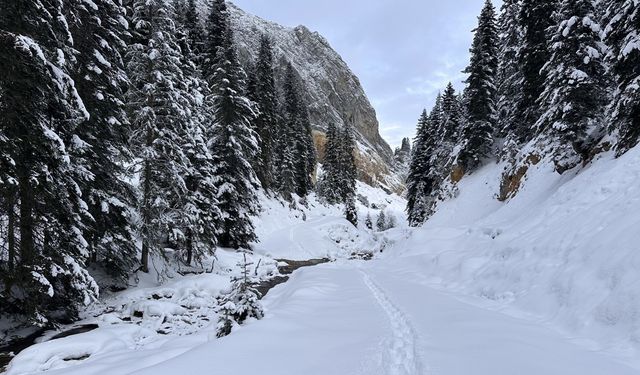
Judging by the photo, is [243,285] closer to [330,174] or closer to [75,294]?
[75,294]

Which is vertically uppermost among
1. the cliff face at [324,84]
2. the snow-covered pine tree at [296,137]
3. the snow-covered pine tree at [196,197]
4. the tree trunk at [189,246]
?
the cliff face at [324,84]

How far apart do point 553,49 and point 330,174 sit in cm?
5306

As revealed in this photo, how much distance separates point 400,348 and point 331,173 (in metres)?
62.2

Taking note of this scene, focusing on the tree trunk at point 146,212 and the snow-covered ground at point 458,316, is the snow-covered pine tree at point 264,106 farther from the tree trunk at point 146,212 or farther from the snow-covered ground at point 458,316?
the snow-covered ground at point 458,316

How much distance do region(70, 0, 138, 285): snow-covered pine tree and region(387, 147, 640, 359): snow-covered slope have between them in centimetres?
1335

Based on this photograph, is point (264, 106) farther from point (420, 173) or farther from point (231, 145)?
point (420, 173)

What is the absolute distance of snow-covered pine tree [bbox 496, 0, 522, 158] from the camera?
87.7 feet

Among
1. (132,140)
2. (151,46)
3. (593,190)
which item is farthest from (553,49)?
(132,140)

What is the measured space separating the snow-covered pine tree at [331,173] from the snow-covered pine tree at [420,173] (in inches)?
791

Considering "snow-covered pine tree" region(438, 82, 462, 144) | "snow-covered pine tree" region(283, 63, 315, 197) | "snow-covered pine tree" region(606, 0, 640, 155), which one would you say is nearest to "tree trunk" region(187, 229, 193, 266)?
"snow-covered pine tree" region(606, 0, 640, 155)

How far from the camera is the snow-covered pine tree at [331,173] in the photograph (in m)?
68.8

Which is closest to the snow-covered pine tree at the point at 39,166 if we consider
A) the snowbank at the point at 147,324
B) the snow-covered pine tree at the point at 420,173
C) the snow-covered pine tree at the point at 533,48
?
the snowbank at the point at 147,324

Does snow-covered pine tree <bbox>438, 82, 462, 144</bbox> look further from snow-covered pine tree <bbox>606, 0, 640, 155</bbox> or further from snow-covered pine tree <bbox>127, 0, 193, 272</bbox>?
snow-covered pine tree <bbox>127, 0, 193, 272</bbox>

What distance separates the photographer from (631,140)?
13.6m
